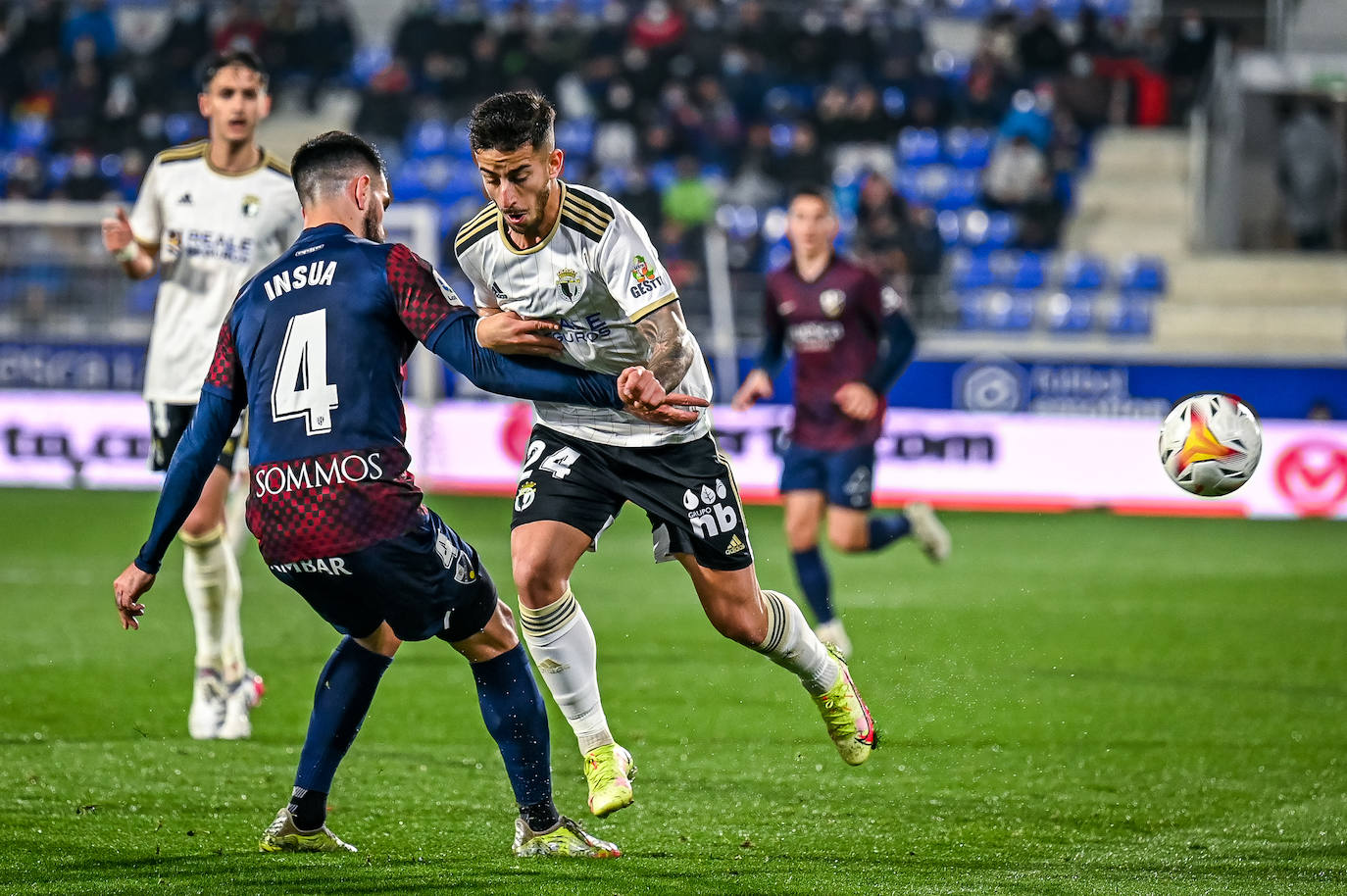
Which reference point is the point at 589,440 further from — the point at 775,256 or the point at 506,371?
the point at 775,256

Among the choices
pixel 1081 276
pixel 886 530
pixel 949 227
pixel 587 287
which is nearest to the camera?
pixel 587 287

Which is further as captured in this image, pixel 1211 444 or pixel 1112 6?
pixel 1112 6

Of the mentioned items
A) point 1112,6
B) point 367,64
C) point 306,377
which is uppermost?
point 1112,6

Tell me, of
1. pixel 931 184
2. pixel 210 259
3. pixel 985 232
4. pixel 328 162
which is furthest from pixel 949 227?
pixel 328 162

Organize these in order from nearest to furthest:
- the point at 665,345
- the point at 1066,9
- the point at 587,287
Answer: the point at 665,345
the point at 587,287
the point at 1066,9

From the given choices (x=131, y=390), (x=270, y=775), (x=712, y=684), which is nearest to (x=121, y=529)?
(x=131, y=390)

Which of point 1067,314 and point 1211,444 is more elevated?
point 1211,444

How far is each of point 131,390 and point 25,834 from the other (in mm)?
11877

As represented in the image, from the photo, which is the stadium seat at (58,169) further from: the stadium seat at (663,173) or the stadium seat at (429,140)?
the stadium seat at (663,173)

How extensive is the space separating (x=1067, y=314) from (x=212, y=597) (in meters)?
13.4

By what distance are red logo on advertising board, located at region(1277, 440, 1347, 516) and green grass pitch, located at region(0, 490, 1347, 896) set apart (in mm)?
3172

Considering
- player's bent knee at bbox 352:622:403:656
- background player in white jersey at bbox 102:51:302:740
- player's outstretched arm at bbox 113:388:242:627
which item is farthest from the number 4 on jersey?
background player in white jersey at bbox 102:51:302:740

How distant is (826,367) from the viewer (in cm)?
948

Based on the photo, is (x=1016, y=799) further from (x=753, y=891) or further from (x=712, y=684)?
(x=712, y=684)
